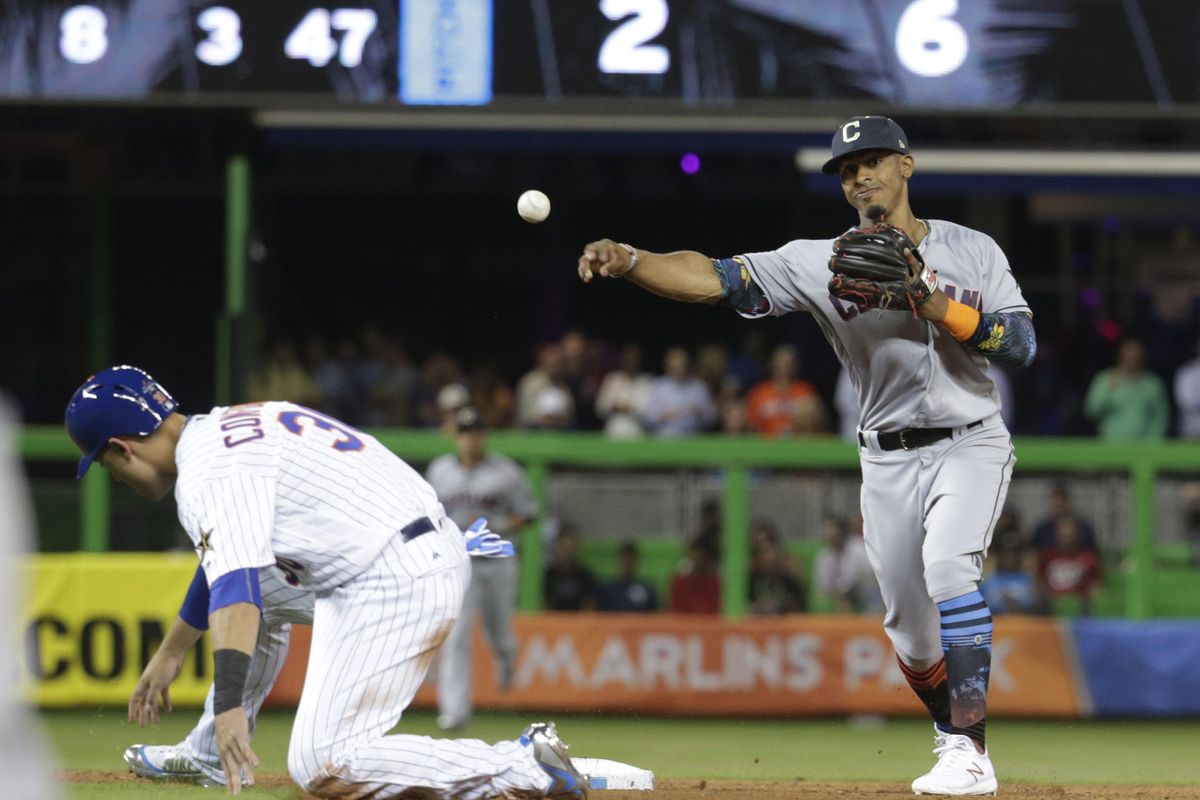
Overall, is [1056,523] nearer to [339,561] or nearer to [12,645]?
[339,561]

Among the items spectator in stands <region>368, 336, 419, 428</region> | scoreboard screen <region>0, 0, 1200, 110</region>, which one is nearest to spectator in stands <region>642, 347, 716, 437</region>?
spectator in stands <region>368, 336, 419, 428</region>

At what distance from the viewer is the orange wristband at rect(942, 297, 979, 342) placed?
5086 millimetres

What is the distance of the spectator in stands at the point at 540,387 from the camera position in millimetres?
11227

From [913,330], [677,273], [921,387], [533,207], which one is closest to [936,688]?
[921,387]

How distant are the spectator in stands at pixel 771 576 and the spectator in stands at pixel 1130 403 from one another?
2.39 metres

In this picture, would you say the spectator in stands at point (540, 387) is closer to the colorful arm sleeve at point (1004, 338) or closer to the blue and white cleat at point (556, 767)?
the colorful arm sleeve at point (1004, 338)

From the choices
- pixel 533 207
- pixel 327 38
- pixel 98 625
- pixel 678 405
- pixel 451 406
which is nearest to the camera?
pixel 533 207

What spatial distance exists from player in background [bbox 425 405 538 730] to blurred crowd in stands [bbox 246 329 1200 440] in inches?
18.5

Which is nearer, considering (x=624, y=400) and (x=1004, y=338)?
(x=1004, y=338)

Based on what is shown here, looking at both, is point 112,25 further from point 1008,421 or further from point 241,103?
point 1008,421

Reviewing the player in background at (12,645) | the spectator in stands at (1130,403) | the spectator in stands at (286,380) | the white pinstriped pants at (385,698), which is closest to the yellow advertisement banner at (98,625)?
the spectator in stands at (286,380)

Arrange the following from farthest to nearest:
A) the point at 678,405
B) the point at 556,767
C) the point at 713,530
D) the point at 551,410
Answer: the point at 678,405, the point at 551,410, the point at 713,530, the point at 556,767

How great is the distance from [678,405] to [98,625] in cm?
392

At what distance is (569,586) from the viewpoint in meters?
10.4
